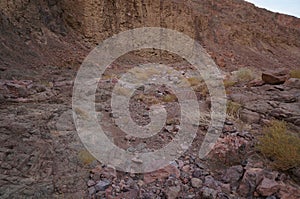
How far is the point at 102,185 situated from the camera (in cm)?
353

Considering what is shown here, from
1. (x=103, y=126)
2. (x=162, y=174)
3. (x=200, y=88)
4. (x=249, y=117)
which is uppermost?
(x=200, y=88)

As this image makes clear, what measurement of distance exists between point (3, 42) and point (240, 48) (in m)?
12.7

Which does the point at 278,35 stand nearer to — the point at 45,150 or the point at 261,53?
the point at 261,53

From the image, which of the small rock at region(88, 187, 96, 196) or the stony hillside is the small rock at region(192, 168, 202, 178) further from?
the small rock at region(88, 187, 96, 196)

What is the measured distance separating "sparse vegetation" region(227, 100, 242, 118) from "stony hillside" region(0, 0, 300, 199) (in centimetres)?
2

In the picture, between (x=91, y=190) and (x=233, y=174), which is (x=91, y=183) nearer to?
(x=91, y=190)

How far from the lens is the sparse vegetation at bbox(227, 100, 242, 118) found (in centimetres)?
548

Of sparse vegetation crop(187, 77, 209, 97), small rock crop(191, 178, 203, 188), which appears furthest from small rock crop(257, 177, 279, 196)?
sparse vegetation crop(187, 77, 209, 97)

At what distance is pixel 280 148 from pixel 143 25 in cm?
1095

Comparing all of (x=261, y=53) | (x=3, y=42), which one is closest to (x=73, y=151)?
(x=3, y=42)

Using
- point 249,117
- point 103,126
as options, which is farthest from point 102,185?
point 249,117

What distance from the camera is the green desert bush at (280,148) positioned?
3.69 metres

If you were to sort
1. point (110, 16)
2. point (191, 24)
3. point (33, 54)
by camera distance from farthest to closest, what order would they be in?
point (191, 24)
point (110, 16)
point (33, 54)

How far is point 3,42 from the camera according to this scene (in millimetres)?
8484
